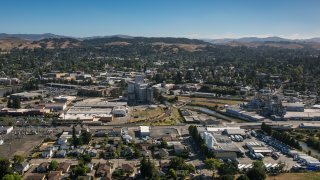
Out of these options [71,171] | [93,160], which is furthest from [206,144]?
[71,171]

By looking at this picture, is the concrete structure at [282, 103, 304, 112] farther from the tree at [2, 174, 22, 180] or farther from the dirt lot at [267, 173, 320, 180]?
the tree at [2, 174, 22, 180]

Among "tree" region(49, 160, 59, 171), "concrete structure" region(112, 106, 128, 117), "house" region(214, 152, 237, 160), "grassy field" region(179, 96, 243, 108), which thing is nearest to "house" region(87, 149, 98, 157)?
"tree" region(49, 160, 59, 171)

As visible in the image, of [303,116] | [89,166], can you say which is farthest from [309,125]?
[89,166]

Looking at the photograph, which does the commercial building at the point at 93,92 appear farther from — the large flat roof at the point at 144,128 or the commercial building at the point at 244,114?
the large flat roof at the point at 144,128

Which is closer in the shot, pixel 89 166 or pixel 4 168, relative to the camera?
pixel 4 168

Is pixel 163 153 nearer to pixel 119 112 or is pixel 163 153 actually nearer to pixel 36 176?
pixel 36 176

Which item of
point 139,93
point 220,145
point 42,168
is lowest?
point 42,168

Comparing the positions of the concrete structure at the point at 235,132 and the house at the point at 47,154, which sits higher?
the concrete structure at the point at 235,132

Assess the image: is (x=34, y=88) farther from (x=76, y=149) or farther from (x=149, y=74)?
(x=76, y=149)

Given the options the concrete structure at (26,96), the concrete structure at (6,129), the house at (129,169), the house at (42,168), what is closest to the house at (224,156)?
the house at (129,169)
